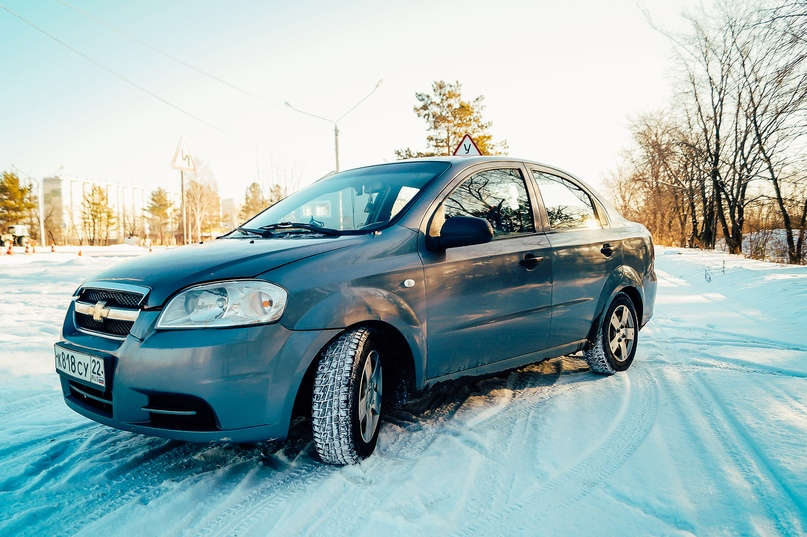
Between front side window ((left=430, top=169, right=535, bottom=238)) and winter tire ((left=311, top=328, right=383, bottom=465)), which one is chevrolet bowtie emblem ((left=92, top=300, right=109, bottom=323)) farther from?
front side window ((left=430, top=169, right=535, bottom=238))

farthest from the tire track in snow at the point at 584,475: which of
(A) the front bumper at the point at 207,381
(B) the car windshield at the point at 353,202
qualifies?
(B) the car windshield at the point at 353,202

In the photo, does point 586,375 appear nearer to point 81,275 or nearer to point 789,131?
point 81,275

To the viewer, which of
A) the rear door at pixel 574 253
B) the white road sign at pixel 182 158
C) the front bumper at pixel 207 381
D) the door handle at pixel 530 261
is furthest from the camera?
the white road sign at pixel 182 158

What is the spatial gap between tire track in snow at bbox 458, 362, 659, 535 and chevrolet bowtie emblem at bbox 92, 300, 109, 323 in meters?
1.87

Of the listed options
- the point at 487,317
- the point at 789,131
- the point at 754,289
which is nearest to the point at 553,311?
the point at 487,317

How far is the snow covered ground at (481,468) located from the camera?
80.7 inches

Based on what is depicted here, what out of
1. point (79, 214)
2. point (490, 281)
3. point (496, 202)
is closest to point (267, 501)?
point (490, 281)

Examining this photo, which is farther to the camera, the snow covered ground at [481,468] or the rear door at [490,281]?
the rear door at [490,281]

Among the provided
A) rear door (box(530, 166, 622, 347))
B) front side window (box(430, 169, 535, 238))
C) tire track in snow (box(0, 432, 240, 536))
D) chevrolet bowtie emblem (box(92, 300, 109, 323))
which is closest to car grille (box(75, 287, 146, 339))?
chevrolet bowtie emblem (box(92, 300, 109, 323))

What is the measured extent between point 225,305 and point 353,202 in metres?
1.30

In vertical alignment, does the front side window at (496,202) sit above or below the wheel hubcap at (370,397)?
above

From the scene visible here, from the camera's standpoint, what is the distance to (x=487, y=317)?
3.13 m

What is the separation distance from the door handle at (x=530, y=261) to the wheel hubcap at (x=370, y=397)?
1.21m

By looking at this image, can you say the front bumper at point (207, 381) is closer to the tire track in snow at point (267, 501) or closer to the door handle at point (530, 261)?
the tire track in snow at point (267, 501)
